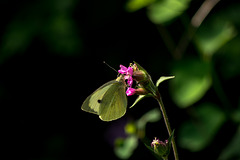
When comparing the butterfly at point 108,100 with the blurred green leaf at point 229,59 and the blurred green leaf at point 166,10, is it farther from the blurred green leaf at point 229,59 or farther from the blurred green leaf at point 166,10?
the blurred green leaf at point 229,59

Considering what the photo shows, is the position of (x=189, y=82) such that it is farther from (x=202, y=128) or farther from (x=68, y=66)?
(x=68, y=66)

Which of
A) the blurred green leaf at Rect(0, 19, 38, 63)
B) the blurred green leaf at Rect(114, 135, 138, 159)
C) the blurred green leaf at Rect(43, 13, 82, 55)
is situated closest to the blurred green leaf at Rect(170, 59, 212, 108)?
the blurred green leaf at Rect(114, 135, 138, 159)

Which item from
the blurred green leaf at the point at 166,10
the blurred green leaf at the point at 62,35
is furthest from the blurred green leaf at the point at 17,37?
the blurred green leaf at the point at 166,10

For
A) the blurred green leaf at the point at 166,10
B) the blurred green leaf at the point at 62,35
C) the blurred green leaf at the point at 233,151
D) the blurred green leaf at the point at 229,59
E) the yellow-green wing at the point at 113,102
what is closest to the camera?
the yellow-green wing at the point at 113,102

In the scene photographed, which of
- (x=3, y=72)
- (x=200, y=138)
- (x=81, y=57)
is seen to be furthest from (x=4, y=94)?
(x=200, y=138)

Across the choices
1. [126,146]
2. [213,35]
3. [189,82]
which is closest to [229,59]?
[213,35]
